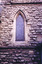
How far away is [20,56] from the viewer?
483cm

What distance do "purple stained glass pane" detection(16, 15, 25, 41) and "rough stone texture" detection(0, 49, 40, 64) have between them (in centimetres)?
64

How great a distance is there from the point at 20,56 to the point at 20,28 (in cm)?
137

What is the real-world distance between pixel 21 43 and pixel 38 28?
109cm

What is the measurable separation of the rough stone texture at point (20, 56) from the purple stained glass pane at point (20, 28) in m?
0.64

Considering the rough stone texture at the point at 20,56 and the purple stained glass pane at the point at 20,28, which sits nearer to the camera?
the rough stone texture at the point at 20,56

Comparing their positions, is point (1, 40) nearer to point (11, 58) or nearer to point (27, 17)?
point (11, 58)

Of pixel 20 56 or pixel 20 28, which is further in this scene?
pixel 20 28

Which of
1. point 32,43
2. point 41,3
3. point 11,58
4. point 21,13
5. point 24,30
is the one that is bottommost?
point 11,58

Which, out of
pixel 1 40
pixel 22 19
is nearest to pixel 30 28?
pixel 22 19

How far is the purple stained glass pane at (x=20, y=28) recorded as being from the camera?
518 centimetres

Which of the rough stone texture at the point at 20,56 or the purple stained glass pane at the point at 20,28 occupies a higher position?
the purple stained glass pane at the point at 20,28

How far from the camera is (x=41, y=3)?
5.29m

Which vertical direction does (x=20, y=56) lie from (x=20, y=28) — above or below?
below

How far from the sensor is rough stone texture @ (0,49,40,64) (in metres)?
4.78
